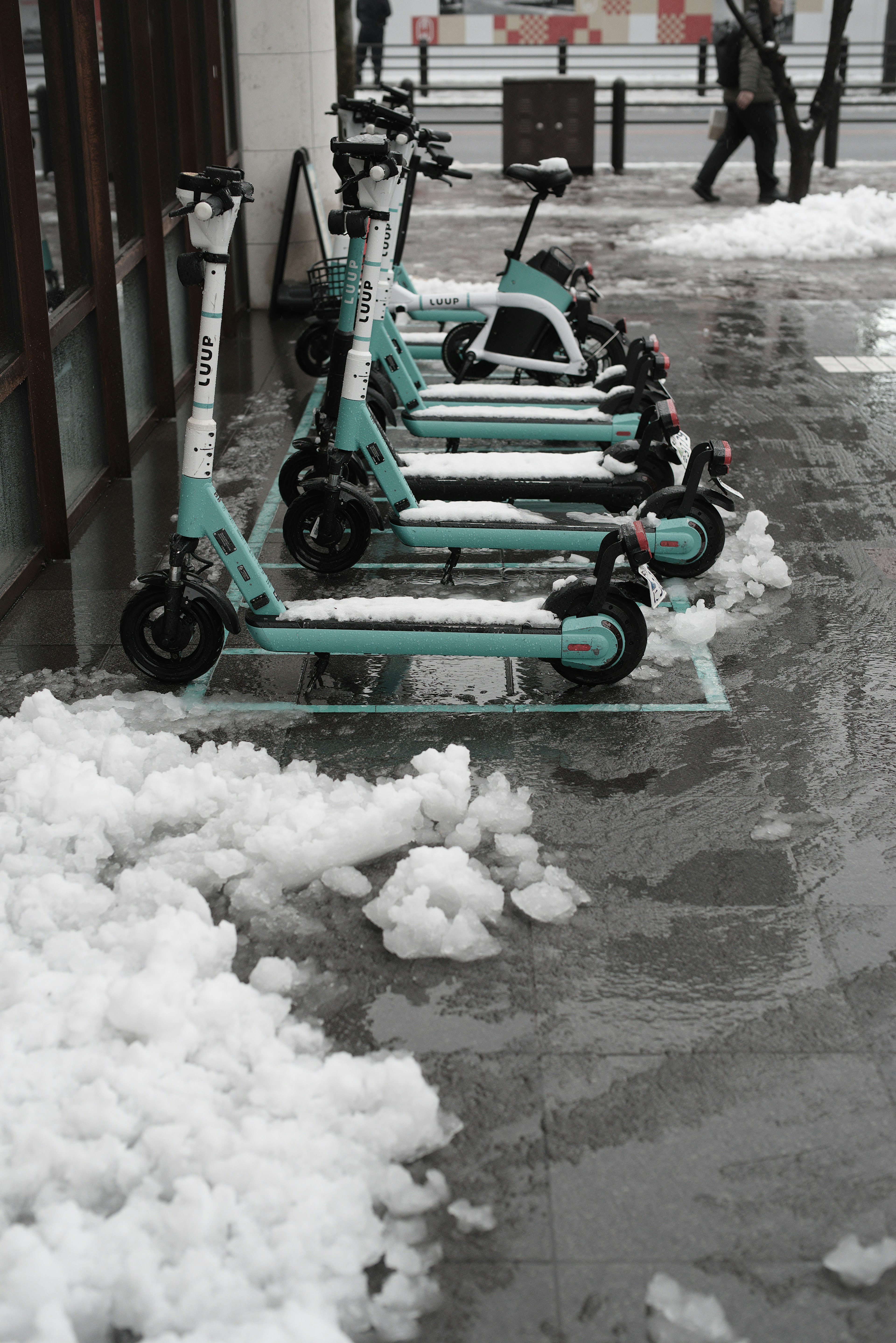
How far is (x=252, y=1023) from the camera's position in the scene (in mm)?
3328

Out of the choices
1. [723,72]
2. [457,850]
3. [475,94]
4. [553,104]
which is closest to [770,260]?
[723,72]

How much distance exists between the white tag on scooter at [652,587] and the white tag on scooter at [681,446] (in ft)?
5.20

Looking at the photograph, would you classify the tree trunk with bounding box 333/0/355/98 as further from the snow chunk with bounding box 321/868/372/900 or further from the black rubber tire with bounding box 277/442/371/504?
the snow chunk with bounding box 321/868/372/900

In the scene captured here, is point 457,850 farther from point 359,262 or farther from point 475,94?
point 475,94

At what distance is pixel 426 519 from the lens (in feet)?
20.0

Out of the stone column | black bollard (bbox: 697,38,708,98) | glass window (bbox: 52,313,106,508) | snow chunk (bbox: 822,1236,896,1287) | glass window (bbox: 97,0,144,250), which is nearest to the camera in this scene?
snow chunk (bbox: 822,1236,896,1287)

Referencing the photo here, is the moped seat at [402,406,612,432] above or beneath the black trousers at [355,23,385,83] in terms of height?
beneath

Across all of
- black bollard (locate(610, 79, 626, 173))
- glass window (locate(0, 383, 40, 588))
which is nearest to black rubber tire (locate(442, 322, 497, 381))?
glass window (locate(0, 383, 40, 588))

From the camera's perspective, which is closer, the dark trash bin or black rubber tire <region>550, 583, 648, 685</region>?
black rubber tire <region>550, 583, 648, 685</region>

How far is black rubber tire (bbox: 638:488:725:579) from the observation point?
6066 millimetres

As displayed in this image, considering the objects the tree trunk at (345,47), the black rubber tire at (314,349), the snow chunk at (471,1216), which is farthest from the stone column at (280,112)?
the snow chunk at (471,1216)

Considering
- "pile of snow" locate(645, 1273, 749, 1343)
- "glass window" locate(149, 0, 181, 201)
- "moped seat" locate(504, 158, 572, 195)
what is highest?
"glass window" locate(149, 0, 181, 201)

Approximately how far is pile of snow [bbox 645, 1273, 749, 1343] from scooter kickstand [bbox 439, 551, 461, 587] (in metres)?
3.76

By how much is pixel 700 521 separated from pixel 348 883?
2.77m
